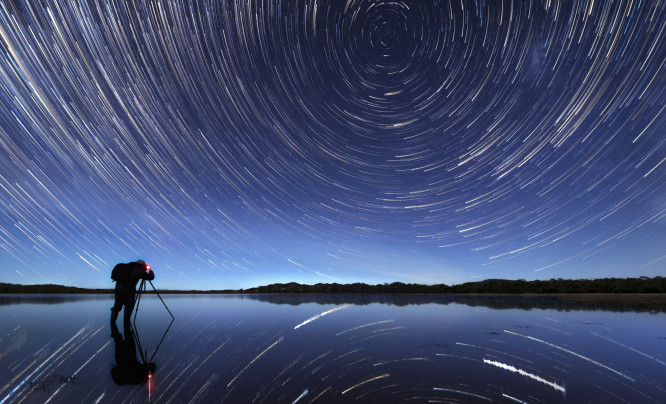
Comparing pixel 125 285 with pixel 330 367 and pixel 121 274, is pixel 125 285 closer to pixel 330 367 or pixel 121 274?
pixel 121 274

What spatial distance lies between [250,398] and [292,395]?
711mm

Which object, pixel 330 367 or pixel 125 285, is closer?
pixel 330 367

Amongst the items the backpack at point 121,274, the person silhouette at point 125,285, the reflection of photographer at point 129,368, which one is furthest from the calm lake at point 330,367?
the backpack at point 121,274

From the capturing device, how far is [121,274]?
46.7 feet

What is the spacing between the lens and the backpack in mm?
14188

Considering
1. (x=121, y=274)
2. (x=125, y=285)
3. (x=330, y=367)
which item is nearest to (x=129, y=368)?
(x=330, y=367)

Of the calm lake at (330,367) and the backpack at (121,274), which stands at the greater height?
the backpack at (121,274)

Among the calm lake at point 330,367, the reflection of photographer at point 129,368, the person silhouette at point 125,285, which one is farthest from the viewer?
the person silhouette at point 125,285

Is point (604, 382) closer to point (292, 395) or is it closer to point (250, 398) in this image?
point (292, 395)

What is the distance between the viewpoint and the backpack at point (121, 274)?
14.2 metres

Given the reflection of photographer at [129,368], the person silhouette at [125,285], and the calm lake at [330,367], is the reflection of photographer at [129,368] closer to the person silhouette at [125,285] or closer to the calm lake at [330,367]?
the calm lake at [330,367]

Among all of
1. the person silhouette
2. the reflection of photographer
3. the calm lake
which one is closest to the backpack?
the person silhouette

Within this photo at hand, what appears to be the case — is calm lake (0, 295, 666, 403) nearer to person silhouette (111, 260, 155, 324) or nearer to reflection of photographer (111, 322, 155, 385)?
reflection of photographer (111, 322, 155, 385)

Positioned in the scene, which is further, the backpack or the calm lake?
the backpack
